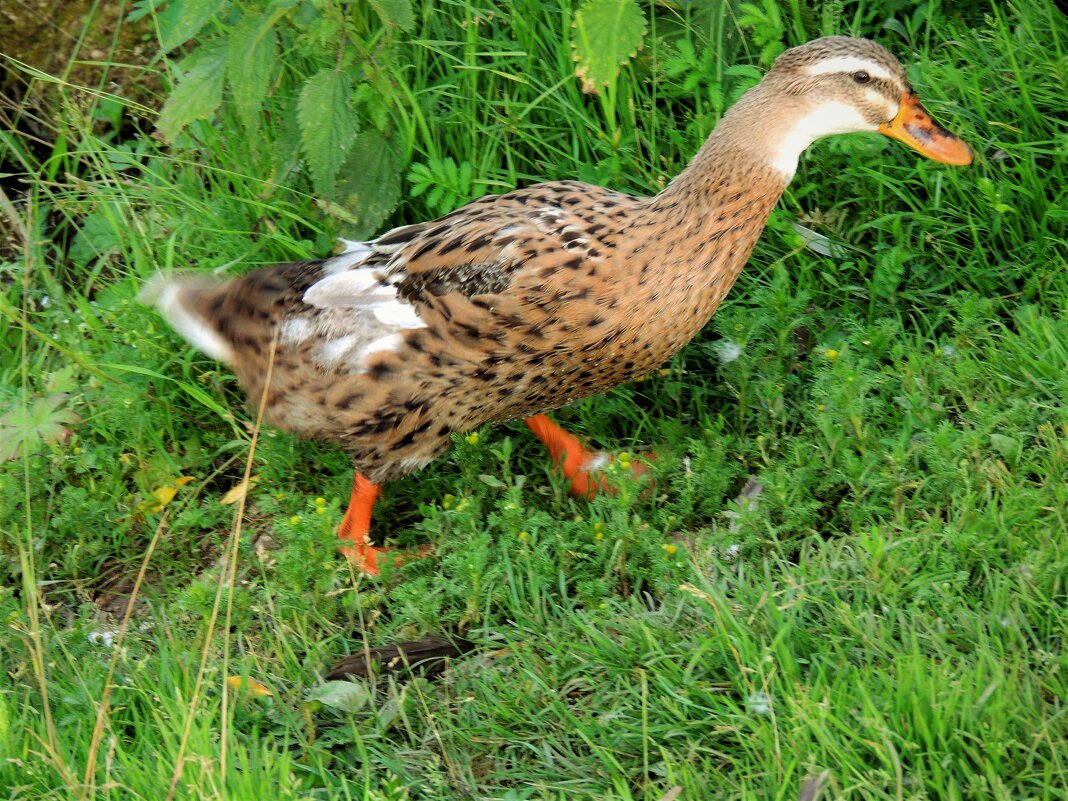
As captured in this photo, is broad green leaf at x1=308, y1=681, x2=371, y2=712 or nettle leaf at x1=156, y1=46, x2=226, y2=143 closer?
broad green leaf at x1=308, y1=681, x2=371, y2=712

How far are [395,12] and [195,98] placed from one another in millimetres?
647

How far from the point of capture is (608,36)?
137 inches

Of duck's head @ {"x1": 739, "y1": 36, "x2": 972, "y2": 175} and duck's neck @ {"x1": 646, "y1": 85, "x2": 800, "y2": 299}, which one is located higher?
duck's head @ {"x1": 739, "y1": 36, "x2": 972, "y2": 175}

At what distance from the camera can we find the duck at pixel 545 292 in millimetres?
3350

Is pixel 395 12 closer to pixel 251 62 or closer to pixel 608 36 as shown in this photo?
pixel 251 62

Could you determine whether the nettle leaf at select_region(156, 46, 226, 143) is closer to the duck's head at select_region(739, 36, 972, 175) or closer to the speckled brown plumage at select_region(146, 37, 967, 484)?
the speckled brown plumage at select_region(146, 37, 967, 484)

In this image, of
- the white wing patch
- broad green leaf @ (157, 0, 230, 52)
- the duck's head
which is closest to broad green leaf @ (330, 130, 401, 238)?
the white wing patch

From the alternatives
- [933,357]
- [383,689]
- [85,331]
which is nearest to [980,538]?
[933,357]

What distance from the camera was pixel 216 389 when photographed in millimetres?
4125

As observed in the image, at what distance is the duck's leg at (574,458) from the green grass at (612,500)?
92 mm

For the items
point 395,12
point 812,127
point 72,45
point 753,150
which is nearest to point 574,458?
point 753,150

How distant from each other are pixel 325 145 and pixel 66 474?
4.63 feet

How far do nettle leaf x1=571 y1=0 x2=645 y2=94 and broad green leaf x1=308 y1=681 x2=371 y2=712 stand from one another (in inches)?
71.5

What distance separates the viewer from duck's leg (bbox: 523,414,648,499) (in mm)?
3727
